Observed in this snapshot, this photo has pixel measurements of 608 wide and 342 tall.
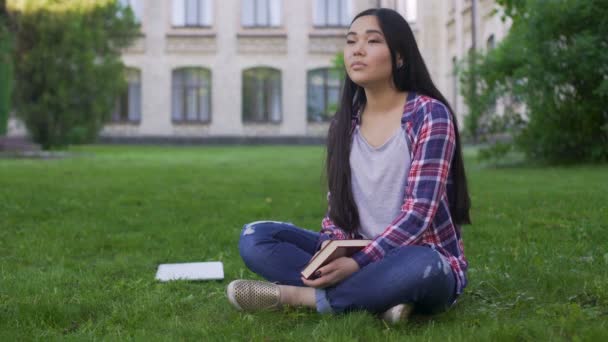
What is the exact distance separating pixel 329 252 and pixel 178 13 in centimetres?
3482

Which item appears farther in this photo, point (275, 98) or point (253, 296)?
point (275, 98)

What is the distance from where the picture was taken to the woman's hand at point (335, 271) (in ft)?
11.4

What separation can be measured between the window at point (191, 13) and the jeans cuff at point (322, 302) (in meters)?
34.3

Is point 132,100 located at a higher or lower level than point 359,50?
higher

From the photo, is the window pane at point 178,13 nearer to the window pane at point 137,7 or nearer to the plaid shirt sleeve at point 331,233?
the window pane at point 137,7

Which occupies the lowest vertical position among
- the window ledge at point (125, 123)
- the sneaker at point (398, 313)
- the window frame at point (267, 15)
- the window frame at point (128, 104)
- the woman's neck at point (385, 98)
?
the sneaker at point (398, 313)

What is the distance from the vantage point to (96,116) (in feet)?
80.6

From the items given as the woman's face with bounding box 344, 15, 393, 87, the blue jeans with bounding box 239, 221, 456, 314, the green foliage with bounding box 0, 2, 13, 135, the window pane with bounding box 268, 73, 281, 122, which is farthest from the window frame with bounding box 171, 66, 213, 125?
the blue jeans with bounding box 239, 221, 456, 314

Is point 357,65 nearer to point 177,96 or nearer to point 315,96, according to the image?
point 315,96

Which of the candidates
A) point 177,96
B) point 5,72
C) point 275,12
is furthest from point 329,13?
point 5,72

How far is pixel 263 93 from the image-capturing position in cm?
3728

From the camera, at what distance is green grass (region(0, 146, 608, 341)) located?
11.3ft

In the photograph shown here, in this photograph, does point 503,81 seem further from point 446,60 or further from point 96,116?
point 446,60

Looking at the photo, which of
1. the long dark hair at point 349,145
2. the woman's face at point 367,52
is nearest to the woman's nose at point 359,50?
the woman's face at point 367,52
